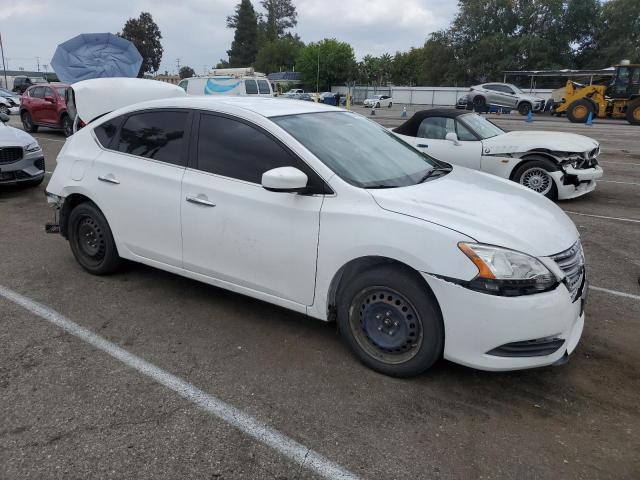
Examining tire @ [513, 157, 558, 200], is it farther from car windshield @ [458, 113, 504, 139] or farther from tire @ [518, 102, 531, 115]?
tire @ [518, 102, 531, 115]

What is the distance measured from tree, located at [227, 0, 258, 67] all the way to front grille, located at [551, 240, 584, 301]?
109m

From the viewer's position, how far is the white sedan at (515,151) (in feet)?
25.2

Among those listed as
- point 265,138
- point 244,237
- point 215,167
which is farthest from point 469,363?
point 215,167

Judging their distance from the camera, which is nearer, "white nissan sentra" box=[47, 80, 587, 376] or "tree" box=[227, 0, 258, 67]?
"white nissan sentra" box=[47, 80, 587, 376]

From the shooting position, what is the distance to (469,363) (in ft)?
9.28

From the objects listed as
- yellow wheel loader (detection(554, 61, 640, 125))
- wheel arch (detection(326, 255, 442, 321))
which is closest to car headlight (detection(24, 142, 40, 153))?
wheel arch (detection(326, 255, 442, 321))

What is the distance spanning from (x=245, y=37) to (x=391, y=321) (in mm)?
111070

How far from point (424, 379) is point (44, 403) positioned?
226 cm

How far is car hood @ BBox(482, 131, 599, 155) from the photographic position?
25.1ft

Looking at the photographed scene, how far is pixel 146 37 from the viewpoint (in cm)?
8131

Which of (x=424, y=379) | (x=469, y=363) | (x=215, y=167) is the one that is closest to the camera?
(x=469, y=363)

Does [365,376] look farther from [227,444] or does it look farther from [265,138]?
[265,138]

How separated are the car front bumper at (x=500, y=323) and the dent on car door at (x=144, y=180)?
212cm

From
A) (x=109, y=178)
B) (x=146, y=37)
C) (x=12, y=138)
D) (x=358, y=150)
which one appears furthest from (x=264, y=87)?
(x=146, y=37)
